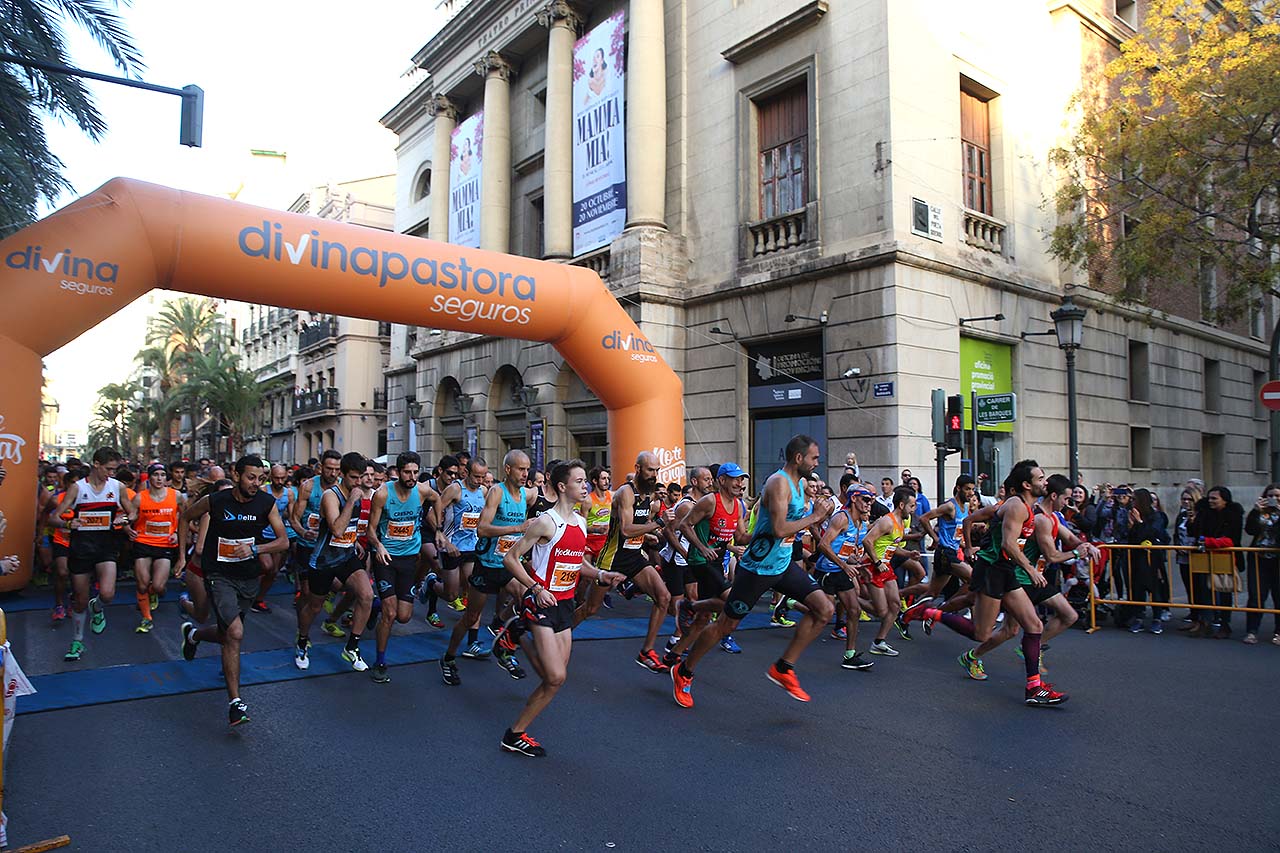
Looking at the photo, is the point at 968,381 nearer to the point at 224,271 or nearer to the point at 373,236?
the point at 373,236

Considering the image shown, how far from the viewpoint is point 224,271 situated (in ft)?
37.0

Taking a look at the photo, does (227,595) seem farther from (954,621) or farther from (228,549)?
(954,621)

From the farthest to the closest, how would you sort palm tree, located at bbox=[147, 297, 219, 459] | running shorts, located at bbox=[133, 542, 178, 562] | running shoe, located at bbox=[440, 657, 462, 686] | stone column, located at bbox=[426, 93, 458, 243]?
palm tree, located at bbox=[147, 297, 219, 459] → stone column, located at bbox=[426, 93, 458, 243] → running shorts, located at bbox=[133, 542, 178, 562] → running shoe, located at bbox=[440, 657, 462, 686]

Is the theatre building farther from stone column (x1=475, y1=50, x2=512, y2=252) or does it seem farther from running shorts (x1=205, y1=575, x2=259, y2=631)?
running shorts (x1=205, y1=575, x2=259, y2=631)

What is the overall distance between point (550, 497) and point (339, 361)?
38921mm

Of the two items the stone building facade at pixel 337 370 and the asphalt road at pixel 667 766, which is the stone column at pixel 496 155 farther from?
the asphalt road at pixel 667 766

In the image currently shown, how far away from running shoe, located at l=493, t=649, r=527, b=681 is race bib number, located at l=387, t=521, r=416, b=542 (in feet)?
4.61

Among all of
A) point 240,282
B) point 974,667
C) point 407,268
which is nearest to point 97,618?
point 240,282

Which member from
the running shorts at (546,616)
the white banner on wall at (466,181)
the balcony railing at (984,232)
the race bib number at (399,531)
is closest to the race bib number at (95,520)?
the race bib number at (399,531)

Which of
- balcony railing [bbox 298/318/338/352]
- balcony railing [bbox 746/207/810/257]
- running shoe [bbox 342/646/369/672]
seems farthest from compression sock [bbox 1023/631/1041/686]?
balcony railing [bbox 298/318/338/352]

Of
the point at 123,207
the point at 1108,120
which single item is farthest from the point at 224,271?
the point at 1108,120

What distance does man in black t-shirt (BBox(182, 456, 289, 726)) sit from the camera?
621 centimetres

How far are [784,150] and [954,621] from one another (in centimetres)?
1328

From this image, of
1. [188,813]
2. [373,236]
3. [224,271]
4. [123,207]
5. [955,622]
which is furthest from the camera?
[373,236]
